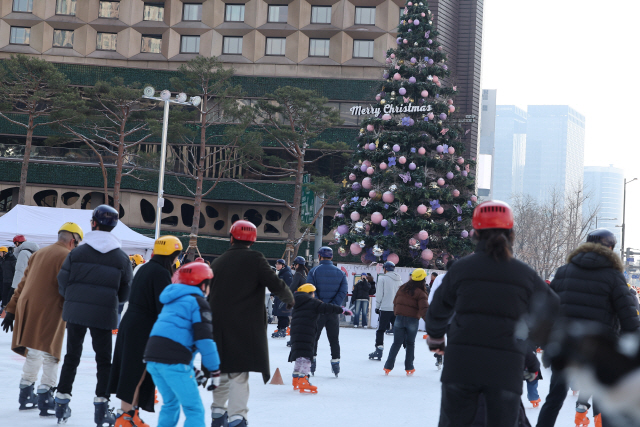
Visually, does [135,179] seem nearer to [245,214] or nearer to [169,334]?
[245,214]

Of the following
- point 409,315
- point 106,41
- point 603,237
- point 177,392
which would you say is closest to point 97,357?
point 177,392

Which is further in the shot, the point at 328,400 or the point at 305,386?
the point at 305,386

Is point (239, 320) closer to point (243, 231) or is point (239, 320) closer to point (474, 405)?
point (243, 231)

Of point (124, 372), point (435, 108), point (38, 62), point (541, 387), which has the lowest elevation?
point (541, 387)

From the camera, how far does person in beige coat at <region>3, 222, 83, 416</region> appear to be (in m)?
6.35

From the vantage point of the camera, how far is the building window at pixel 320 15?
45500 mm

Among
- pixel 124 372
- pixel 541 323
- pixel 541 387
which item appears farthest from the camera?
pixel 541 387

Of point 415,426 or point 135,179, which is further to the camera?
point 135,179

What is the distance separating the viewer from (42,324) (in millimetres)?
6383

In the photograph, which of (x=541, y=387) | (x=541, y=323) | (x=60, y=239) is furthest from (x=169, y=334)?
(x=541, y=387)

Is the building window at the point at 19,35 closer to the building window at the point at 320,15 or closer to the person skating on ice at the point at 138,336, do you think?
the building window at the point at 320,15

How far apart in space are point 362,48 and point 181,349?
4228cm

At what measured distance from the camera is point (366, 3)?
148ft

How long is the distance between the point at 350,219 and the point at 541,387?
1322cm
